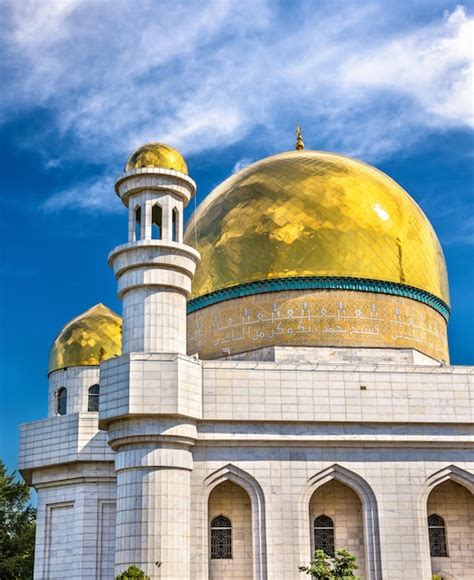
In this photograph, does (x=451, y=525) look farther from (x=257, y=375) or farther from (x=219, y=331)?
(x=219, y=331)

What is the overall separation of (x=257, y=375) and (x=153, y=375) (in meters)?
2.07

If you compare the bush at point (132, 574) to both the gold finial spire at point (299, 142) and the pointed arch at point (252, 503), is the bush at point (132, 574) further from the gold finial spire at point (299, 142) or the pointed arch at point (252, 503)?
the gold finial spire at point (299, 142)

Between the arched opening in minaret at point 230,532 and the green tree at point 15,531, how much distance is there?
9.58 m

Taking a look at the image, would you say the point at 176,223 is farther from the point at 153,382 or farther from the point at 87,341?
the point at 87,341

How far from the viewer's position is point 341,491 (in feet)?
55.5

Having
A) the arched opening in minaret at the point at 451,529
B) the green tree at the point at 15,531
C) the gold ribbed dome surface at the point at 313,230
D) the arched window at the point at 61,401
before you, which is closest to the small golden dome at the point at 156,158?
the gold ribbed dome surface at the point at 313,230

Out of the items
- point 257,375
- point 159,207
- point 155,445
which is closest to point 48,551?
point 155,445

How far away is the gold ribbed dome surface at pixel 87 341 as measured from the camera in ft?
70.6

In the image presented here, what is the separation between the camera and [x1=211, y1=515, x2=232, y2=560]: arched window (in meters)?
16.2

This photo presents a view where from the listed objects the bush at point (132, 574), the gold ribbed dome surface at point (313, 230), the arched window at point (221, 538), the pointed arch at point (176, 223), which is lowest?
the bush at point (132, 574)

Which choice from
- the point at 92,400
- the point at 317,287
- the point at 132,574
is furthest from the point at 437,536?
the point at 92,400

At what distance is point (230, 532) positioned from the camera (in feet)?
53.9

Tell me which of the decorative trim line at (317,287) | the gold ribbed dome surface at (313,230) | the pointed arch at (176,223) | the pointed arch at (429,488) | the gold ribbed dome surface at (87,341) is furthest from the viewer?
the gold ribbed dome surface at (87,341)

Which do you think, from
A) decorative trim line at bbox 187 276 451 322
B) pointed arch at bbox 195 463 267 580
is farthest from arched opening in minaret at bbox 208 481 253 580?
decorative trim line at bbox 187 276 451 322
